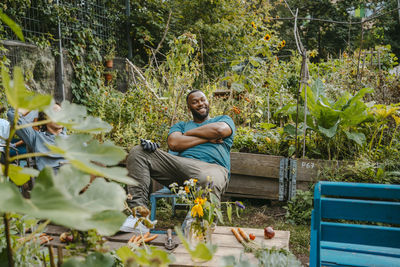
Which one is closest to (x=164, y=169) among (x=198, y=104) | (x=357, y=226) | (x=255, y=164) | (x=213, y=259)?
(x=198, y=104)

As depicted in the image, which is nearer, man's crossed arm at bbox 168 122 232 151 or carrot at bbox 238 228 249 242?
carrot at bbox 238 228 249 242

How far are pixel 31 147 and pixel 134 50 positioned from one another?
4.89m

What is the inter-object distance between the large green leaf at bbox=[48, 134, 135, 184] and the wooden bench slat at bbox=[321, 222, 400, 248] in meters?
1.32

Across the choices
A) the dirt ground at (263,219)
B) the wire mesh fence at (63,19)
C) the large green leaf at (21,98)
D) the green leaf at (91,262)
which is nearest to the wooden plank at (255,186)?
the dirt ground at (263,219)

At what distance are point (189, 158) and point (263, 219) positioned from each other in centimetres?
92

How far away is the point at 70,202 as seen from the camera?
27cm

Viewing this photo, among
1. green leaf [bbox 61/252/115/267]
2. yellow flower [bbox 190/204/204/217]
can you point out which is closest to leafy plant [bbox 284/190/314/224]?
yellow flower [bbox 190/204/204/217]

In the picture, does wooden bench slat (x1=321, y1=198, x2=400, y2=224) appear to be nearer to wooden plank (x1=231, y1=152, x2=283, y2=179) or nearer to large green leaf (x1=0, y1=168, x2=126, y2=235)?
large green leaf (x1=0, y1=168, x2=126, y2=235)

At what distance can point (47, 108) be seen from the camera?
354 mm

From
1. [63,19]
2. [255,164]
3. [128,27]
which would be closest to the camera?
[255,164]

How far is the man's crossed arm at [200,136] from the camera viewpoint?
3.04m

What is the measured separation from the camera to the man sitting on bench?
286 cm

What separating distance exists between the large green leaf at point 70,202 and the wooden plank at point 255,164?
3.20 m

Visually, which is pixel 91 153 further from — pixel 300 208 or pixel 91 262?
pixel 300 208
